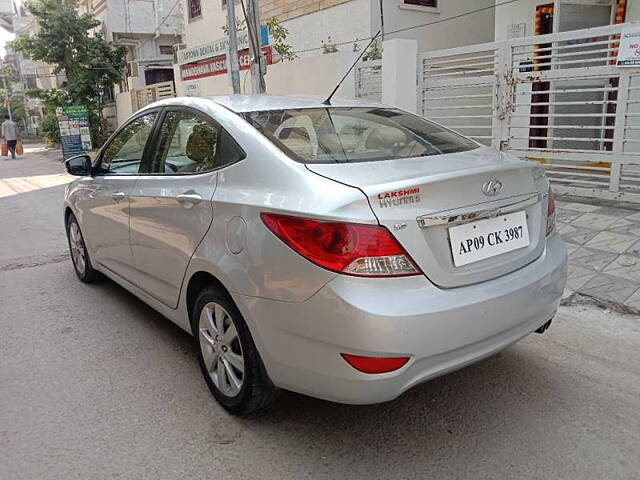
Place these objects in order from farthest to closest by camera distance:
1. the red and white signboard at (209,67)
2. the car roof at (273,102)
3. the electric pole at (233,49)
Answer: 1. the red and white signboard at (209,67)
2. the electric pole at (233,49)
3. the car roof at (273,102)

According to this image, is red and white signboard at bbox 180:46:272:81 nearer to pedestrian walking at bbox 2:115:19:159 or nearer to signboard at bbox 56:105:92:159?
signboard at bbox 56:105:92:159

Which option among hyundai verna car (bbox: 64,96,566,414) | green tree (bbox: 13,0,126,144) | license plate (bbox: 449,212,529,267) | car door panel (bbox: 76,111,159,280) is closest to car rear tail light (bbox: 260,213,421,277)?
hyundai verna car (bbox: 64,96,566,414)

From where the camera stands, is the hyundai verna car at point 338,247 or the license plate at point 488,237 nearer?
the hyundai verna car at point 338,247

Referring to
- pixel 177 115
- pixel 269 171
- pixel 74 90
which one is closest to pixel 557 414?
pixel 269 171

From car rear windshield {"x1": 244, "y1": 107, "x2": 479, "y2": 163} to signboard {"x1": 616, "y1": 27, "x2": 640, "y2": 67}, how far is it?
3811 mm

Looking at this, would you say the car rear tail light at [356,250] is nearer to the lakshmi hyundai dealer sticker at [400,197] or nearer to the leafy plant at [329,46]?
the lakshmi hyundai dealer sticker at [400,197]

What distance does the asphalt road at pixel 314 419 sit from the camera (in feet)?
8.13

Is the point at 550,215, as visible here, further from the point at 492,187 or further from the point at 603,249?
the point at 603,249

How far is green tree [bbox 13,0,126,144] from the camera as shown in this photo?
69.8 ft

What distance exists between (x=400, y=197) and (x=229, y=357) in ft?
3.95

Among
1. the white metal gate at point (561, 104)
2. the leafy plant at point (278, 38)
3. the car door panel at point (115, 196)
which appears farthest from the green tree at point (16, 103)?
the car door panel at point (115, 196)

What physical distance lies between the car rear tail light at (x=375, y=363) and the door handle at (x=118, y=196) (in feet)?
7.28

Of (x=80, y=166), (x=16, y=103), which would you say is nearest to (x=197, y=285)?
(x=80, y=166)

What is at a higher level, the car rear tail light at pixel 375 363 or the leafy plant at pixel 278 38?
the leafy plant at pixel 278 38
